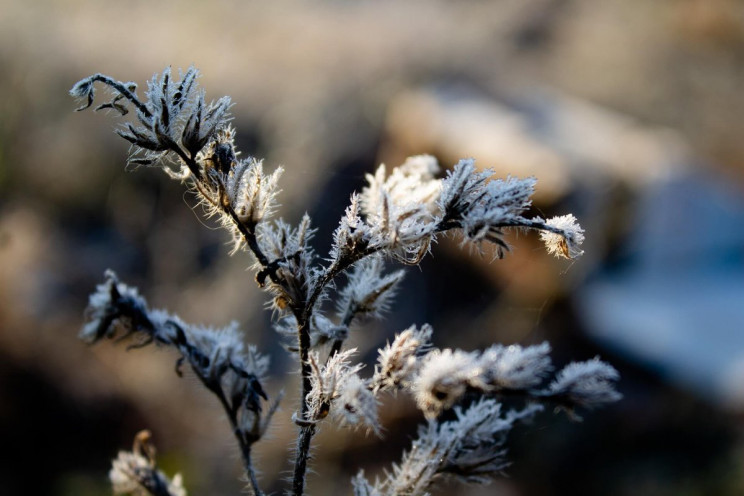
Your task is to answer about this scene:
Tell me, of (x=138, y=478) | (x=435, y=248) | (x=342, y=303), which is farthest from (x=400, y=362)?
(x=435, y=248)

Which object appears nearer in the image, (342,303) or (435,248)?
(342,303)

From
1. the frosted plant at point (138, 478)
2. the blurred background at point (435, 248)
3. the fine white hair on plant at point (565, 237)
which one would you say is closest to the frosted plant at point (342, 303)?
the fine white hair on plant at point (565, 237)

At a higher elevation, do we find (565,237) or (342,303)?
(342,303)

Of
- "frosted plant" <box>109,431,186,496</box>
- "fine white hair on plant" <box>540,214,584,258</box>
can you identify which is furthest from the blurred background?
"fine white hair on plant" <box>540,214,584,258</box>

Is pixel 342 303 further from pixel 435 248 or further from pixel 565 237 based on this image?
pixel 435 248


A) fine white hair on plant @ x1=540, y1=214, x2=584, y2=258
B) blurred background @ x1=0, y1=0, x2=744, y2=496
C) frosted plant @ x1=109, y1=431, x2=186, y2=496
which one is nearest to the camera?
fine white hair on plant @ x1=540, y1=214, x2=584, y2=258

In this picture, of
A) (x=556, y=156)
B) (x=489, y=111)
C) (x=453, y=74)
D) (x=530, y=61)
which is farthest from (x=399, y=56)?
(x=556, y=156)

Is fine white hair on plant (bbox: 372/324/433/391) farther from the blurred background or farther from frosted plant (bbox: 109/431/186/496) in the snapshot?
the blurred background
